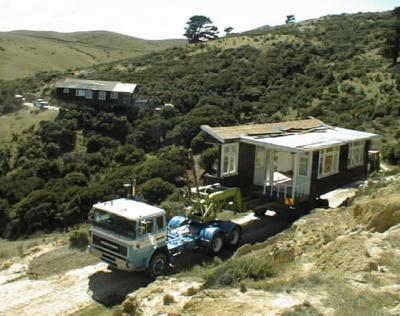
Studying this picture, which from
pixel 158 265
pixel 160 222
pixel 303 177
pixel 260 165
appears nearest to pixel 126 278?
pixel 158 265

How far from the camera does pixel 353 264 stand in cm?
1073

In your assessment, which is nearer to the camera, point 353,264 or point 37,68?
point 353,264

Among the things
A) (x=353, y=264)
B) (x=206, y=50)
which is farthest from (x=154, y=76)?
(x=353, y=264)

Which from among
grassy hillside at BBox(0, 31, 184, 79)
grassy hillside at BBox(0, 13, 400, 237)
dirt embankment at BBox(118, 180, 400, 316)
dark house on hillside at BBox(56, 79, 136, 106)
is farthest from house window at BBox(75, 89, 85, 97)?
dirt embankment at BBox(118, 180, 400, 316)

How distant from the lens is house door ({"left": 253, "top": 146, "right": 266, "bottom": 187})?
19859 millimetres

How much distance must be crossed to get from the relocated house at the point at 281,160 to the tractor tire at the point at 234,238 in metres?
2.38

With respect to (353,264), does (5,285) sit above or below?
below

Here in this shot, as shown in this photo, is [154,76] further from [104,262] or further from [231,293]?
[231,293]

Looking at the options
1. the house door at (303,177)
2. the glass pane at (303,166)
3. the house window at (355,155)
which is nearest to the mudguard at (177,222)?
the house door at (303,177)

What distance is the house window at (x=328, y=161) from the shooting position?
19.7m

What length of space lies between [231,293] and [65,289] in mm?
6942

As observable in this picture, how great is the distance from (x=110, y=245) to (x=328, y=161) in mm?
9485

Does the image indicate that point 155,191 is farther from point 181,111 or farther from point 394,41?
point 394,41

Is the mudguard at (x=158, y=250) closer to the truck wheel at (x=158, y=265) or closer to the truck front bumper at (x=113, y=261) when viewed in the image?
the truck wheel at (x=158, y=265)
